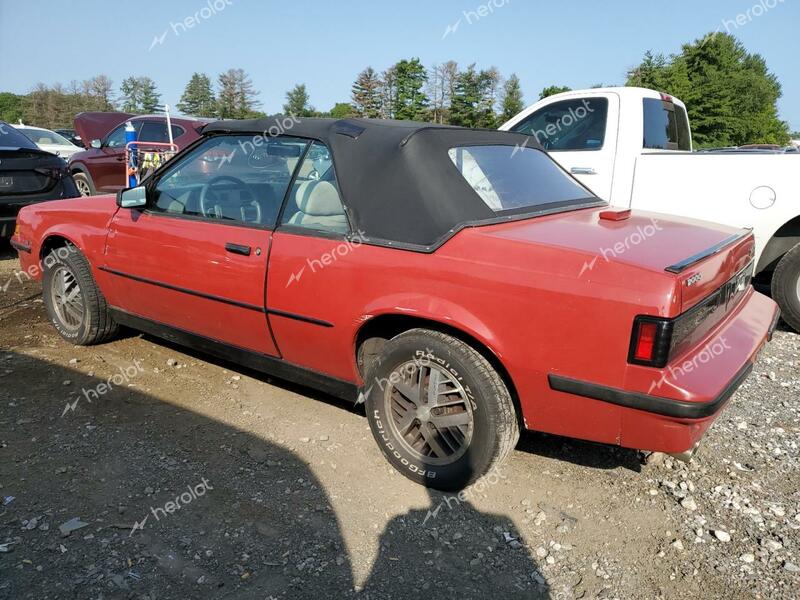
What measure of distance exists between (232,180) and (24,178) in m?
5.14

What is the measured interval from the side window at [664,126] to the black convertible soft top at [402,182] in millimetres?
3506

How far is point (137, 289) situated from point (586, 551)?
304cm

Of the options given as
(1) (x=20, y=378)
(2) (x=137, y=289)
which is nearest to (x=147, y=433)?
(2) (x=137, y=289)

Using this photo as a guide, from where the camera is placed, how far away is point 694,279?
7.57 ft

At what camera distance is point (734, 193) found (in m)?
4.82

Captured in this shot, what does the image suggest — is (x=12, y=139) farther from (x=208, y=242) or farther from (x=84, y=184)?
(x=208, y=242)

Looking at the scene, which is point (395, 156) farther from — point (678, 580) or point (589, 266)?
point (678, 580)

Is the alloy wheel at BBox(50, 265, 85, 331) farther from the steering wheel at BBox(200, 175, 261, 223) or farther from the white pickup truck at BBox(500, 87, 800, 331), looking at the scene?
the white pickup truck at BBox(500, 87, 800, 331)

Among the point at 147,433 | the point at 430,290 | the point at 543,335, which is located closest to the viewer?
the point at 543,335

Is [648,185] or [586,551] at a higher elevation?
[648,185]

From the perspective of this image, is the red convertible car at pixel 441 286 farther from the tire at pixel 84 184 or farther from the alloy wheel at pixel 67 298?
the tire at pixel 84 184

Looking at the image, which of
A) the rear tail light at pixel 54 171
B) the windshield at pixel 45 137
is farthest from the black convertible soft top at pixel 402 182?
the windshield at pixel 45 137

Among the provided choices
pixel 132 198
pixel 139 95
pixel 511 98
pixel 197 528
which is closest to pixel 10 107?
pixel 139 95

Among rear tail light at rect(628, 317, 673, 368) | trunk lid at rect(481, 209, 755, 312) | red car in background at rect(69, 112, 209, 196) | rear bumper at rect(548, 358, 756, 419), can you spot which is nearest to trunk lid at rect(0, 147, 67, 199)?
red car in background at rect(69, 112, 209, 196)
